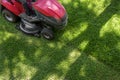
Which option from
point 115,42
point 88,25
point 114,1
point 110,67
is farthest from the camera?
point 114,1

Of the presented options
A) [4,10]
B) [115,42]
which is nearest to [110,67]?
[115,42]

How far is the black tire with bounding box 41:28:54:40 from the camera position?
6570 mm

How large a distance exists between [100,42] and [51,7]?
4.59 ft

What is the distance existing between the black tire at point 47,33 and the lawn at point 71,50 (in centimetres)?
12

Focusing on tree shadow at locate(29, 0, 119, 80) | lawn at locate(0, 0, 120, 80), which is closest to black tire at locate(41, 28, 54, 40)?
lawn at locate(0, 0, 120, 80)

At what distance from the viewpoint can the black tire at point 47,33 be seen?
6.57m

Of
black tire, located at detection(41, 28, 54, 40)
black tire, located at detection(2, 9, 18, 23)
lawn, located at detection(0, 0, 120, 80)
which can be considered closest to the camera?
lawn, located at detection(0, 0, 120, 80)

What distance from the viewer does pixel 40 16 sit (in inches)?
253

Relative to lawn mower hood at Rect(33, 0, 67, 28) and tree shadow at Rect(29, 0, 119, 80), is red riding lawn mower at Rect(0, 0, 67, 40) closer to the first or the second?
lawn mower hood at Rect(33, 0, 67, 28)

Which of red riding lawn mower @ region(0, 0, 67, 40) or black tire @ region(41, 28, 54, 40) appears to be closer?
red riding lawn mower @ region(0, 0, 67, 40)

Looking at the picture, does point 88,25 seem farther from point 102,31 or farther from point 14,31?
point 14,31

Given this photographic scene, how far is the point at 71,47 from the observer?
663cm

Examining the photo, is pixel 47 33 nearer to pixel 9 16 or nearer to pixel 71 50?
pixel 71 50

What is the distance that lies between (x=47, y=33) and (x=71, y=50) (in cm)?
67
